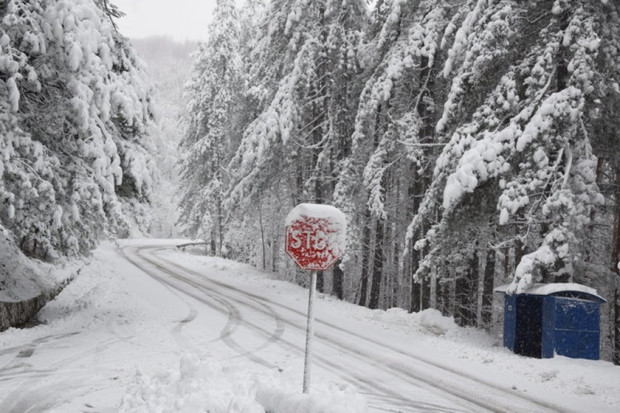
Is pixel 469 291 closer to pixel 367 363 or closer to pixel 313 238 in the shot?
pixel 367 363

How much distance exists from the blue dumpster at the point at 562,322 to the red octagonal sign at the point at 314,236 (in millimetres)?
6336

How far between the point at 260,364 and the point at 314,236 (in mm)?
3712

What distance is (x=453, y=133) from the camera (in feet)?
43.7

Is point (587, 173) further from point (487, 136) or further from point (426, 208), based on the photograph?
point (426, 208)

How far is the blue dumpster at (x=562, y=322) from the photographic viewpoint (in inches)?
400

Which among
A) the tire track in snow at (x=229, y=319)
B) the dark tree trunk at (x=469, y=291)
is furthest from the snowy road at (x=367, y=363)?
the dark tree trunk at (x=469, y=291)

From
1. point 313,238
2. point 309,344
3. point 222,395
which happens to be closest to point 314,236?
point 313,238

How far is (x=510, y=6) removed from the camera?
11086 millimetres

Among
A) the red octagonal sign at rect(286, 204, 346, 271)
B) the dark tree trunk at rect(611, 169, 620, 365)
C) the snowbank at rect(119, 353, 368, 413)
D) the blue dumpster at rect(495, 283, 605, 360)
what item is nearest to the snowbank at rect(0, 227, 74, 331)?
the snowbank at rect(119, 353, 368, 413)

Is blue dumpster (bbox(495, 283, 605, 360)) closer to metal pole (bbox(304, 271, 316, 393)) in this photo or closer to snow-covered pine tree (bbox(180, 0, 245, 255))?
metal pole (bbox(304, 271, 316, 393))

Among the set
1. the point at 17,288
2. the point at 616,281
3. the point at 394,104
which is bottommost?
the point at 17,288

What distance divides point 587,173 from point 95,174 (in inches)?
414

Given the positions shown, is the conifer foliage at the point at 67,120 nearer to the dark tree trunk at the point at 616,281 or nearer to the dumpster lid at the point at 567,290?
the dumpster lid at the point at 567,290

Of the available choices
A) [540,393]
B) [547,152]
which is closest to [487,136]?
[547,152]
